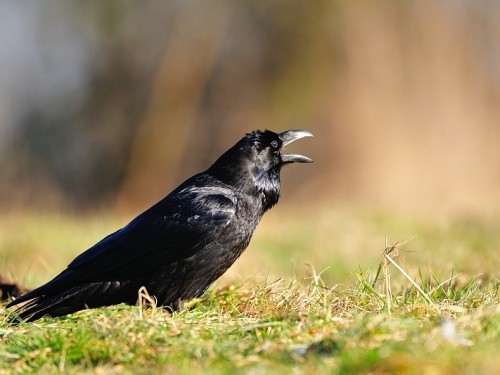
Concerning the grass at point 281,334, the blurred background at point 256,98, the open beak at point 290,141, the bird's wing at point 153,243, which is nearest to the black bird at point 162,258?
the bird's wing at point 153,243

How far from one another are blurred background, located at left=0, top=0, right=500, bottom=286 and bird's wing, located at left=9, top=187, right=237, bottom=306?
9.48 metres

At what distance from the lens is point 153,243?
4.64m

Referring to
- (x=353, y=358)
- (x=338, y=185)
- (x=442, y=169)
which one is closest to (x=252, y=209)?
Result: (x=353, y=358)

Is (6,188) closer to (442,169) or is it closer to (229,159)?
(442,169)

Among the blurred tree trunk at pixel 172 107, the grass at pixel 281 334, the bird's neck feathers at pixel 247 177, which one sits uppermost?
the blurred tree trunk at pixel 172 107

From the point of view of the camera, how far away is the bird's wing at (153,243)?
458 cm

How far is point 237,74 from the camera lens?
15.8m

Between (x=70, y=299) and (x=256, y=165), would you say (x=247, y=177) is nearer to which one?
(x=256, y=165)

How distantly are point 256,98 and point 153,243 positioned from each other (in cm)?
1111

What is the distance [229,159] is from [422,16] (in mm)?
11774

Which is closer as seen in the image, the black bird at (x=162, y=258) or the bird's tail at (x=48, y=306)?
the bird's tail at (x=48, y=306)

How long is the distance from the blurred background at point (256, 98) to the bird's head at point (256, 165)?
874 cm

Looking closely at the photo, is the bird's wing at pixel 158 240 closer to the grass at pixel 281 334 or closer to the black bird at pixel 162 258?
the black bird at pixel 162 258

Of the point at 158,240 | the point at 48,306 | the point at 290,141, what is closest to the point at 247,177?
the point at 290,141
